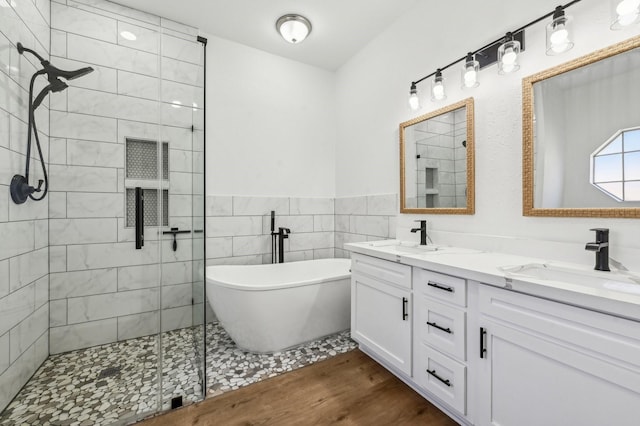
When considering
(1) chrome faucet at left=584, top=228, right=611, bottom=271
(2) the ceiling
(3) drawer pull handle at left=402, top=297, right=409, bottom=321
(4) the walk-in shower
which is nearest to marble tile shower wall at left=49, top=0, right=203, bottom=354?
(4) the walk-in shower

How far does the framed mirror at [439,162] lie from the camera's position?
6.17ft

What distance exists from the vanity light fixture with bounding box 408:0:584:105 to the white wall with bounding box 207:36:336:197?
4.47 ft

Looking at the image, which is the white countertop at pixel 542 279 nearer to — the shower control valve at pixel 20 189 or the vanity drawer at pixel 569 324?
the vanity drawer at pixel 569 324

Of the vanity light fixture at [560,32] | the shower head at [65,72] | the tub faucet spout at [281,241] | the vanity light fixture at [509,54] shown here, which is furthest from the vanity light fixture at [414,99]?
the shower head at [65,72]

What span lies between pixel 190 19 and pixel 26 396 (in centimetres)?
301

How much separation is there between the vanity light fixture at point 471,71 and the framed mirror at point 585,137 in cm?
29

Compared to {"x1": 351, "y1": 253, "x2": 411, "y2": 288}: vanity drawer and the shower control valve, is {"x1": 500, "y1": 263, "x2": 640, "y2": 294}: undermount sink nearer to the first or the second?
{"x1": 351, "y1": 253, "x2": 411, "y2": 288}: vanity drawer

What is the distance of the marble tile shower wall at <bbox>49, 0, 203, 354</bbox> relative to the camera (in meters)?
2.02

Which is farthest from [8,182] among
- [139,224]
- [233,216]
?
[233,216]

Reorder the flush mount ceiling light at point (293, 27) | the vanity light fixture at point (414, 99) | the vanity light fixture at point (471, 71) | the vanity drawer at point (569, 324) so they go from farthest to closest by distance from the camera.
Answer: the flush mount ceiling light at point (293, 27)
the vanity light fixture at point (414, 99)
the vanity light fixture at point (471, 71)
the vanity drawer at point (569, 324)

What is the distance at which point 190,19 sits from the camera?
245 cm

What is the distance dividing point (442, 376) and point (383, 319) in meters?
0.46

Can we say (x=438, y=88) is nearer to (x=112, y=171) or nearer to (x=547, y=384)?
(x=547, y=384)

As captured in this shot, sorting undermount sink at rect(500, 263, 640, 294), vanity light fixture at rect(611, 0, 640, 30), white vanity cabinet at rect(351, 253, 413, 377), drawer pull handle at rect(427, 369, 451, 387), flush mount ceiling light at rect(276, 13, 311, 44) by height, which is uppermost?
flush mount ceiling light at rect(276, 13, 311, 44)
